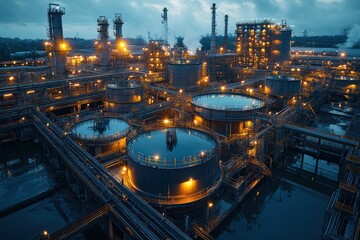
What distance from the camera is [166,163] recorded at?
17.0 metres

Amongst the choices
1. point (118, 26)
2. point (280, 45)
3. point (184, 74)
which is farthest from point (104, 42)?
point (280, 45)

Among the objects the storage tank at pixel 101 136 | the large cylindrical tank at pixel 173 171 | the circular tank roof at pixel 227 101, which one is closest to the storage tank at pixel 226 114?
the circular tank roof at pixel 227 101

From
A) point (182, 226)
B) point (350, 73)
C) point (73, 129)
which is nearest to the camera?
point (182, 226)

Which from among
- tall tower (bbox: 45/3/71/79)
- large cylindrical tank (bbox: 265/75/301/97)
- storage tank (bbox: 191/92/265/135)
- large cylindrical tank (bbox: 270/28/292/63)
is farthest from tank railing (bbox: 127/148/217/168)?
large cylindrical tank (bbox: 270/28/292/63)

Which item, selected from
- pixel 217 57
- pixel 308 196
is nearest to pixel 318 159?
pixel 308 196

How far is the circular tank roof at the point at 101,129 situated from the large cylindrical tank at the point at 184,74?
1663 centimetres

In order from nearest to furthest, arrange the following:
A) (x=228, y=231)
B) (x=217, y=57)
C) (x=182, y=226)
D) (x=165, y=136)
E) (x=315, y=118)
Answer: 1. (x=182, y=226)
2. (x=228, y=231)
3. (x=165, y=136)
4. (x=315, y=118)
5. (x=217, y=57)

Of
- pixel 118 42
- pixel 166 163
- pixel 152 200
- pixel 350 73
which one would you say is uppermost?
pixel 118 42

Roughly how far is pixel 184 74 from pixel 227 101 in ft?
44.0

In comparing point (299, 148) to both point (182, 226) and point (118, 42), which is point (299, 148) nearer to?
point (182, 226)

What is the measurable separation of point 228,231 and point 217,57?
4397cm

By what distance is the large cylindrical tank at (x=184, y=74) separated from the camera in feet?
136

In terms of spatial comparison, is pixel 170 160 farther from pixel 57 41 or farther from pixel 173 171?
pixel 57 41

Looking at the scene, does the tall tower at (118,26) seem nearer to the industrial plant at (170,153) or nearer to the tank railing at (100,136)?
the industrial plant at (170,153)
